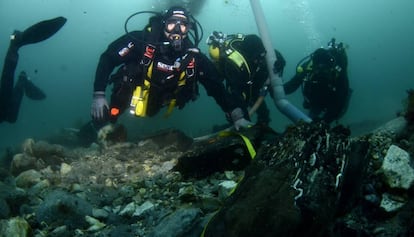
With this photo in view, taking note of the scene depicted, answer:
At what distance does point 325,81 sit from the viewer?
A: 30.5 feet

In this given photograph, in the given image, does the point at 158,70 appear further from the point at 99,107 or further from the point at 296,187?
the point at 296,187

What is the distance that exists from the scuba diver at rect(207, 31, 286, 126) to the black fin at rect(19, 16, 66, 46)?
354cm

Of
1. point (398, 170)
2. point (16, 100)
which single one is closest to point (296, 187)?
point (398, 170)

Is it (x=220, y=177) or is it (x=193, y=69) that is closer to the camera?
(x=220, y=177)

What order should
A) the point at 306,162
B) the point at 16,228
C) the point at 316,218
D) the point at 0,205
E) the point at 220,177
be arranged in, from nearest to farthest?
the point at 316,218 → the point at 306,162 → the point at 16,228 → the point at 0,205 → the point at 220,177

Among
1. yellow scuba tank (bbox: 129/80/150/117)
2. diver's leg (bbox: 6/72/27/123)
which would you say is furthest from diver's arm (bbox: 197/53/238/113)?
diver's leg (bbox: 6/72/27/123)

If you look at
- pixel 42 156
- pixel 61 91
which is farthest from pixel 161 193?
pixel 61 91

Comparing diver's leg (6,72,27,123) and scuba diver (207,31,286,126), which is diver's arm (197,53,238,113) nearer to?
scuba diver (207,31,286,126)

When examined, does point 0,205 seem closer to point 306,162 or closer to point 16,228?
point 16,228

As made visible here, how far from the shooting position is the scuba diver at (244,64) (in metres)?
7.80

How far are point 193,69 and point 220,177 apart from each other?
9.61 feet

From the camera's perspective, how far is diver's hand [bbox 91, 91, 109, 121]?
6047 mm

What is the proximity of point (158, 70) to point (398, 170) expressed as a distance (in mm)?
4349

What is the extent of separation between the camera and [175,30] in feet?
20.5
